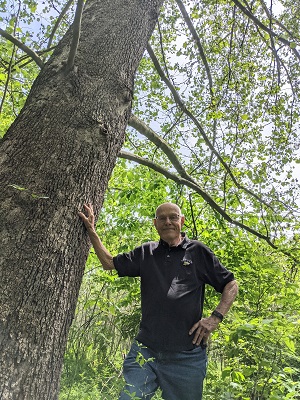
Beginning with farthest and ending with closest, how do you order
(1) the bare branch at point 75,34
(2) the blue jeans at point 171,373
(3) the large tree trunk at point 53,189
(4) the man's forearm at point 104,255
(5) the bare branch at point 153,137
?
(5) the bare branch at point 153,137 < (4) the man's forearm at point 104,255 < (2) the blue jeans at point 171,373 < (1) the bare branch at point 75,34 < (3) the large tree trunk at point 53,189

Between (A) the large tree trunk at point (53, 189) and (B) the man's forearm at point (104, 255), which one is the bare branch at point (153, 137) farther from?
(B) the man's forearm at point (104, 255)

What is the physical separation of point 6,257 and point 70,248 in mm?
336

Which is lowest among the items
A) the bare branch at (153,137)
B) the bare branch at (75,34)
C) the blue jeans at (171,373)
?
the blue jeans at (171,373)

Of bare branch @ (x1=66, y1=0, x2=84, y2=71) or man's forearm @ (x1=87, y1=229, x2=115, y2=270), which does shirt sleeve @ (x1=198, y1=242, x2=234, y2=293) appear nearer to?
man's forearm @ (x1=87, y1=229, x2=115, y2=270)

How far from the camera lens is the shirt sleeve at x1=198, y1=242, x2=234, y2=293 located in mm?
2705

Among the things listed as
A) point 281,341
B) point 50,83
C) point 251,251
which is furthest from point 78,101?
point 251,251

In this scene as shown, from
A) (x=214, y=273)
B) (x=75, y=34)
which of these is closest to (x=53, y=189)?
(x=75, y=34)

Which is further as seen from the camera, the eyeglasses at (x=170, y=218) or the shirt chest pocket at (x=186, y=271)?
the eyeglasses at (x=170, y=218)

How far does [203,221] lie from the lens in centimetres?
520

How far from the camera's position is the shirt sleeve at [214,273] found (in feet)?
8.87

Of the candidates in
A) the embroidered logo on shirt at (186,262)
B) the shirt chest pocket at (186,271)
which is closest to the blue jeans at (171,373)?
the shirt chest pocket at (186,271)

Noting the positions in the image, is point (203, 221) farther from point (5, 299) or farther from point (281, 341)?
point (5, 299)

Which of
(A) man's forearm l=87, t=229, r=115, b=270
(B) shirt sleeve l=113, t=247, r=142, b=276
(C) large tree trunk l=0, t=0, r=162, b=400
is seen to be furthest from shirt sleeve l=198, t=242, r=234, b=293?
(C) large tree trunk l=0, t=0, r=162, b=400

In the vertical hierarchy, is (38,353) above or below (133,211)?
below
